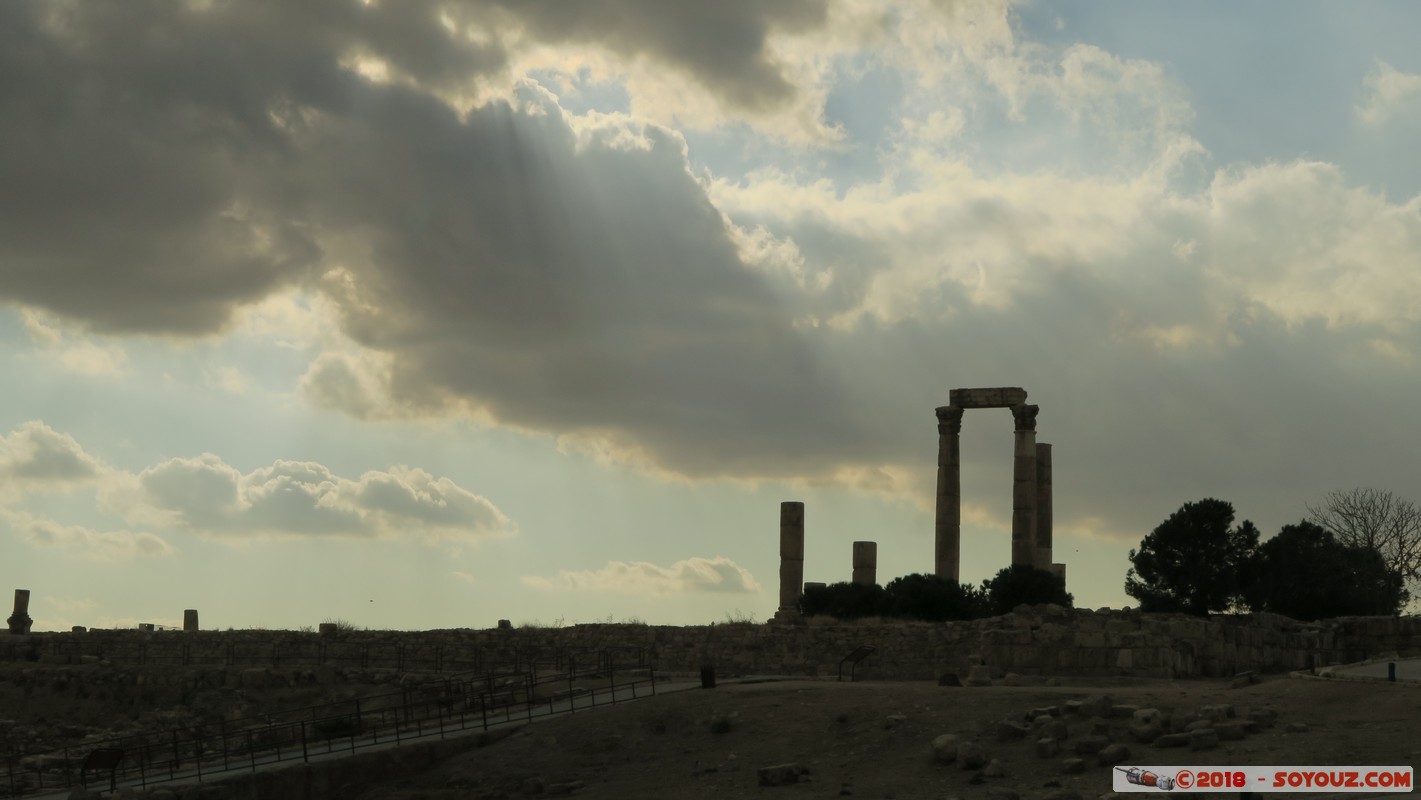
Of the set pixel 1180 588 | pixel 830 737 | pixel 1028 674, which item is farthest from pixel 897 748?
pixel 1180 588

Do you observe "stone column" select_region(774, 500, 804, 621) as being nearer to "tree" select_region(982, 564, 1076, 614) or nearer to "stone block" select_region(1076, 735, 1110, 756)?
"tree" select_region(982, 564, 1076, 614)

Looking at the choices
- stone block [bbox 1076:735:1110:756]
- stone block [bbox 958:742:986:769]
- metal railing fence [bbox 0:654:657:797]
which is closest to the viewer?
stone block [bbox 1076:735:1110:756]

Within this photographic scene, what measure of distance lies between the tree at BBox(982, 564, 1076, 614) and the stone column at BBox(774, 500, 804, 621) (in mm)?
4778

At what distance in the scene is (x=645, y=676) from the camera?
2962 centimetres

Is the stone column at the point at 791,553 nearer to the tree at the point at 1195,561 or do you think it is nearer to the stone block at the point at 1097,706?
the tree at the point at 1195,561

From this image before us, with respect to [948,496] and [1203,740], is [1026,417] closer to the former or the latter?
[948,496]

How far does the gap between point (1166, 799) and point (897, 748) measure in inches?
191

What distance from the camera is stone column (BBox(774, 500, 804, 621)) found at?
39219 mm

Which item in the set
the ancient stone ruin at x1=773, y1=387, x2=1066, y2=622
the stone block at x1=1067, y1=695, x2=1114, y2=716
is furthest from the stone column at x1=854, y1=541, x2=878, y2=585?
the stone block at x1=1067, y1=695, x2=1114, y2=716

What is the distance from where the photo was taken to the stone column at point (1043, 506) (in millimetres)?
40531

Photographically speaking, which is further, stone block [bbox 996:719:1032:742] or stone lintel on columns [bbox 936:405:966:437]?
stone lintel on columns [bbox 936:405:966:437]

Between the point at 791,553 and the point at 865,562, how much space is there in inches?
76.4

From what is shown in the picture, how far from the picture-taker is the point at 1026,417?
40000 millimetres

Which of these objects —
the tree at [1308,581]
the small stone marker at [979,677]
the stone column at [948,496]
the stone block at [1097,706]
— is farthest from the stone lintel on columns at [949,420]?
the stone block at [1097,706]
